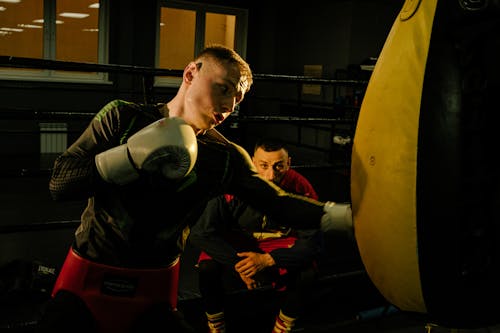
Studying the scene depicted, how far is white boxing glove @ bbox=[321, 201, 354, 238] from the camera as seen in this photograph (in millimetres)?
1486

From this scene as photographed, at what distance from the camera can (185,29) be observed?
355 inches

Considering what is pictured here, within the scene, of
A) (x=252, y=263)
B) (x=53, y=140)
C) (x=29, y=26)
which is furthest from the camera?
(x=29, y=26)

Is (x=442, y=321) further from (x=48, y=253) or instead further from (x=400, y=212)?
(x=48, y=253)

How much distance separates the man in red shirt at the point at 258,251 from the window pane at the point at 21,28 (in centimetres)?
599

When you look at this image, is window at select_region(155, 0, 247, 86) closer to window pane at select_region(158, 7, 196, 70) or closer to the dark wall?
window pane at select_region(158, 7, 196, 70)

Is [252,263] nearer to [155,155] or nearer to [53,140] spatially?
[155,155]

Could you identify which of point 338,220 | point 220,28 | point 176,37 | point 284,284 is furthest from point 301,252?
point 220,28

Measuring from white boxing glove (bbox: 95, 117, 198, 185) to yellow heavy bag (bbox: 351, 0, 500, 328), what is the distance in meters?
0.43

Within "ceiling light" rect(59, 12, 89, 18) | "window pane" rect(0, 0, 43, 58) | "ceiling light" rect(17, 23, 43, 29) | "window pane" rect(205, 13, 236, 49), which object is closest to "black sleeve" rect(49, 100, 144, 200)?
"window pane" rect(0, 0, 43, 58)

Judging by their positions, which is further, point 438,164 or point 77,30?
point 77,30

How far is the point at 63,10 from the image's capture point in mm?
7684

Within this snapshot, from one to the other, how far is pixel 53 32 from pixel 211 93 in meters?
6.82

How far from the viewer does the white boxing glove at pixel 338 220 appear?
1.49 meters

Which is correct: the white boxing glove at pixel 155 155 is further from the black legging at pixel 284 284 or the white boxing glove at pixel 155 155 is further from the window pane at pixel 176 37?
the window pane at pixel 176 37
